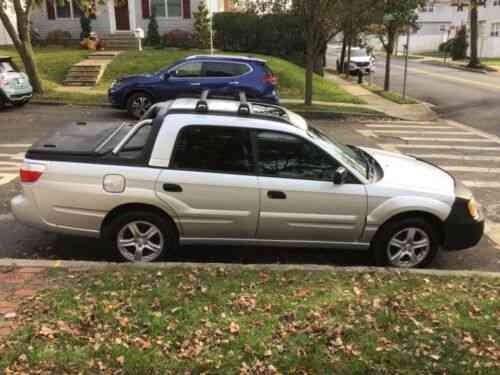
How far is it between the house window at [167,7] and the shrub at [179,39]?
103 centimetres

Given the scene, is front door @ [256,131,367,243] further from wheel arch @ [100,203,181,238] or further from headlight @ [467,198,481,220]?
headlight @ [467,198,481,220]

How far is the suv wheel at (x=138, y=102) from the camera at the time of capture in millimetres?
14633

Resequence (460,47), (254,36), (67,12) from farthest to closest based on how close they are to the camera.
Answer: (460,47), (67,12), (254,36)

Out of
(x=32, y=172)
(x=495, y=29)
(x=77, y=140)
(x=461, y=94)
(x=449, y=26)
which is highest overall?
(x=449, y=26)

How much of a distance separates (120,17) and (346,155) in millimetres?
24549

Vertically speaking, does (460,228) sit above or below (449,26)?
below

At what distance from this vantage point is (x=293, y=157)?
5.66 meters

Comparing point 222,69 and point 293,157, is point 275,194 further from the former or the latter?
point 222,69

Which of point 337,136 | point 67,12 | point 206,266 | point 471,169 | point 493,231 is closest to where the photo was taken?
point 206,266

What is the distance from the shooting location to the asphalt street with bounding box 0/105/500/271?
6.16 metres

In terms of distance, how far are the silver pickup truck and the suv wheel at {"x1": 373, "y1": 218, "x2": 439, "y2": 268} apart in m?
0.01

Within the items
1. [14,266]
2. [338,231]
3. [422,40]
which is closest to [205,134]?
[338,231]

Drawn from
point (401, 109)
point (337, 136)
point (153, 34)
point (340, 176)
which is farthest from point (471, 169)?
point (153, 34)

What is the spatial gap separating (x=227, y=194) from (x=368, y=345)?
2172 mm
